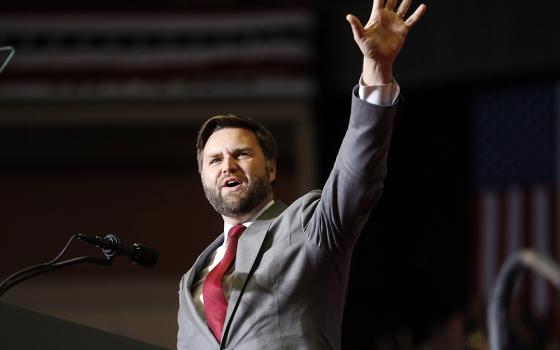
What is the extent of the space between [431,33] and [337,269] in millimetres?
7416

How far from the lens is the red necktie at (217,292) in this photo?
2312 mm

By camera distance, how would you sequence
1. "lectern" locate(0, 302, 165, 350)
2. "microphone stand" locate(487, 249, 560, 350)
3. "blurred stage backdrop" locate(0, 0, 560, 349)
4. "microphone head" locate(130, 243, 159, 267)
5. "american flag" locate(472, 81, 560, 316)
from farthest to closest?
"blurred stage backdrop" locate(0, 0, 560, 349), "american flag" locate(472, 81, 560, 316), "microphone stand" locate(487, 249, 560, 350), "microphone head" locate(130, 243, 159, 267), "lectern" locate(0, 302, 165, 350)

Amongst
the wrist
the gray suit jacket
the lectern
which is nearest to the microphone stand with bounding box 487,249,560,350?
the gray suit jacket

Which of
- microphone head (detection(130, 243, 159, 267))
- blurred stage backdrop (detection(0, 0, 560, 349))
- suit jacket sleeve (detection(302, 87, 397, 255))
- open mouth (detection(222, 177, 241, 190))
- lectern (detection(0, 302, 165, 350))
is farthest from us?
blurred stage backdrop (detection(0, 0, 560, 349))

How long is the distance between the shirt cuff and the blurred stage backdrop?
7.06m

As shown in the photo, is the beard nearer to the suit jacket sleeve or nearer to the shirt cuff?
the suit jacket sleeve

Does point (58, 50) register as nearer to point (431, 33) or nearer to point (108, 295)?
point (108, 295)

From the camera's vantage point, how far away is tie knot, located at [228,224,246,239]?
2.47m

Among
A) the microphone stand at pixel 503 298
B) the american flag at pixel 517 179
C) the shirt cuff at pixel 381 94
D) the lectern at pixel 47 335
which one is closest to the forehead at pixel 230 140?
the shirt cuff at pixel 381 94

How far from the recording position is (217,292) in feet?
7.68

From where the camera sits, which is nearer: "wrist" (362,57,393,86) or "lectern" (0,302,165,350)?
"lectern" (0,302,165,350)

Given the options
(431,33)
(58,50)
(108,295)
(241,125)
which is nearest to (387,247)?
(431,33)

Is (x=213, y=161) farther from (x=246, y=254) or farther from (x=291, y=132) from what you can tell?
(x=291, y=132)

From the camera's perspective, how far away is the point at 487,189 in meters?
9.77
